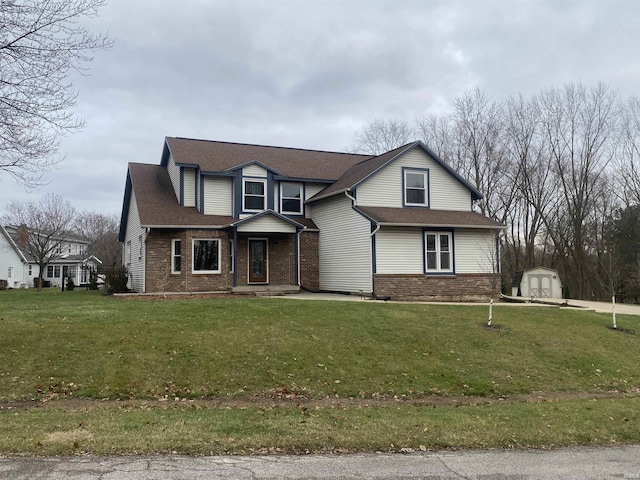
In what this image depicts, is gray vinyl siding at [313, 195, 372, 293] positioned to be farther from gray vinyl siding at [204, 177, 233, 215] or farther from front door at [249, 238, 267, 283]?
gray vinyl siding at [204, 177, 233, 215]

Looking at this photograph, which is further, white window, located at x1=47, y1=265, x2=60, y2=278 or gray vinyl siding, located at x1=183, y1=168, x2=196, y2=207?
white window, located at x1=47, y1=265, x2=60, y2=278

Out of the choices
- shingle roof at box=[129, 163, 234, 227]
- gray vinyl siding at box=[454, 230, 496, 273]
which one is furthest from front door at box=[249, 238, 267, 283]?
gray vinyl siding at box=[454, 230, 496, 273]

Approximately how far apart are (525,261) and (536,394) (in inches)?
1306

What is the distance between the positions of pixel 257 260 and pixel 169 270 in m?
3.88

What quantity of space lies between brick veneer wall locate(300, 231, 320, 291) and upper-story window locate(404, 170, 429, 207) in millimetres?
4657

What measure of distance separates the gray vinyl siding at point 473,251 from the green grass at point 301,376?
6.10 m

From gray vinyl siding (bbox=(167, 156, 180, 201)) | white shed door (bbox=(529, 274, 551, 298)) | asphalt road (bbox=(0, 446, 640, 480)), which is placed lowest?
asphalt road (bbox=(0, 446, 640, 480))

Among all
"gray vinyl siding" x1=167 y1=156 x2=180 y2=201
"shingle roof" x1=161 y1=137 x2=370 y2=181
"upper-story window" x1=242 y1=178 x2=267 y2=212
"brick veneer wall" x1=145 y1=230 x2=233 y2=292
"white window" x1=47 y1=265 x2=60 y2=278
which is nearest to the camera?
"brick veneer wall" x1=145 y1=230 x2=233 y2=292

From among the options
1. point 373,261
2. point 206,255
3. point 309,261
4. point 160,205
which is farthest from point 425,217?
point 160,205

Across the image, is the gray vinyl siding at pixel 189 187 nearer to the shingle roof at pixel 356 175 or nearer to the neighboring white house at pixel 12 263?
the shingle roof at pixel 356 175

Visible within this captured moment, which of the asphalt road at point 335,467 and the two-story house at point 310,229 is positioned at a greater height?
the two-story house at point 310,229

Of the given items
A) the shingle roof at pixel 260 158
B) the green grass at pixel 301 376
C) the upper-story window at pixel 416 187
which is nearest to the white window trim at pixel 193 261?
the shingle roof at pixel 260 158

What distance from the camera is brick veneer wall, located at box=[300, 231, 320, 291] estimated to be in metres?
23.0

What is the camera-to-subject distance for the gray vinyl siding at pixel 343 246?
20.4 meters
